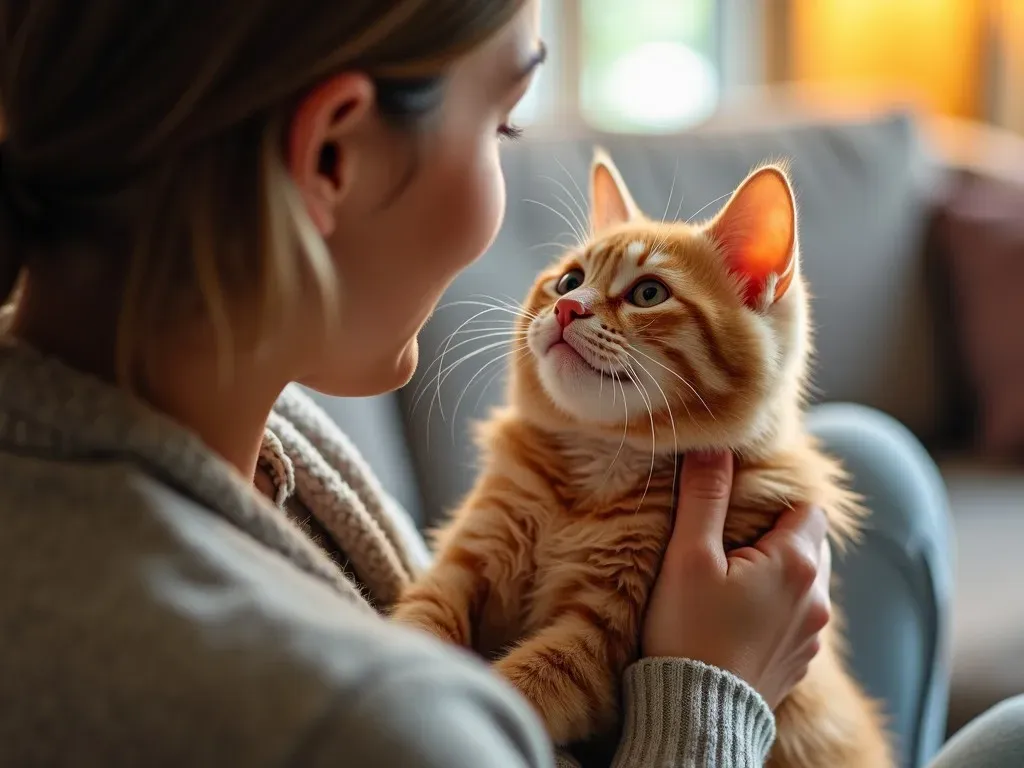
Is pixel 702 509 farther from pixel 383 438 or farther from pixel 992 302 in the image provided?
pixel 992 302

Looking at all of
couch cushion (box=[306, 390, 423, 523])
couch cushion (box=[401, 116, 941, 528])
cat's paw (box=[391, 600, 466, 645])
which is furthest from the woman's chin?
couch cushion (box=[401, 116, 941, 528])

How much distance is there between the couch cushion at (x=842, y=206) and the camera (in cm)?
225

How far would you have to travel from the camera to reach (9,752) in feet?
1.96

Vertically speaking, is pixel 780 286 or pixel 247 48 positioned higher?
pixel 247 48

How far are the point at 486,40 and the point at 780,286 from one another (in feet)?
1.62

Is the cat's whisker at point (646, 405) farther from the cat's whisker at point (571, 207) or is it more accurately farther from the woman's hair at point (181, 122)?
the cat's whisker at point (571, 207)

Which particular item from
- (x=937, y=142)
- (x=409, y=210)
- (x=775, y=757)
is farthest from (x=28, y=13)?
(x=937, y=142)

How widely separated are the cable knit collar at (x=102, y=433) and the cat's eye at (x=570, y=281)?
0.56 m

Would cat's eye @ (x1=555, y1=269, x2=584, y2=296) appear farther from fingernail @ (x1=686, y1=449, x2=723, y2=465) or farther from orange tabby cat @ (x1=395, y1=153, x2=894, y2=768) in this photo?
fingernail @ (x1=686, y1=449, x2=723, y2=465)

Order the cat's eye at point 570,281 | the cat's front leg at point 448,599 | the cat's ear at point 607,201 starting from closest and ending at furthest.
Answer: the cat's front leg at point 448,599, the cat's eye at point 570,281, the cat's ear at point 607,201

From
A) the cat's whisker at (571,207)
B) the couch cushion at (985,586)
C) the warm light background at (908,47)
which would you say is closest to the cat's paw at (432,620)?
the cat's whisker at (571,207)

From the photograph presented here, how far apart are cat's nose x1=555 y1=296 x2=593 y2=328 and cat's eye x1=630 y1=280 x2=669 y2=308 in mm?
58

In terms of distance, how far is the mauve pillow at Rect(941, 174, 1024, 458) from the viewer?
242cm

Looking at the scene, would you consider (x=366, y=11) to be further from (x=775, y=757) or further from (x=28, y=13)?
(x=775, y=757)
